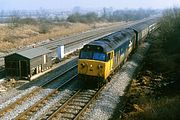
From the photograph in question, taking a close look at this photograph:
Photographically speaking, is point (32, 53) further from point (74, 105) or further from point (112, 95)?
point (74, 105)

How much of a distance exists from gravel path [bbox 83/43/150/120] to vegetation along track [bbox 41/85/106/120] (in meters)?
0.39

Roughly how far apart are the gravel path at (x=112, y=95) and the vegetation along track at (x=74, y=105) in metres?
0.39

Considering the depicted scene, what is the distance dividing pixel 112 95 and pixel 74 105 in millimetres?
2967

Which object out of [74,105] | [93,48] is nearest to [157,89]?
[93,48]

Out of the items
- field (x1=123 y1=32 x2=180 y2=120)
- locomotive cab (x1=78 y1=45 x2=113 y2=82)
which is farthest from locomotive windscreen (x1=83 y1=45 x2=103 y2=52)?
field (x1=123 y1=32 x2=180 y2=120)

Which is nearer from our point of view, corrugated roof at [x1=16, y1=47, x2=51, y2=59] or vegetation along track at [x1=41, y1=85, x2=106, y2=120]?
vegetation along track at [x1=41, y1=85, x2=106, y2=120]

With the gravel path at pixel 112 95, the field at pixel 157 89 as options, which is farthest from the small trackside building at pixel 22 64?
the field at pixel 157 89

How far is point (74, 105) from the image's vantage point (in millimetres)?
16516

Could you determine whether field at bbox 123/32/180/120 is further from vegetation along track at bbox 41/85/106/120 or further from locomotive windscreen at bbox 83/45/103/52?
locomotive windscreen at bbox 83/45/103/52

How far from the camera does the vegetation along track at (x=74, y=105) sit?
583 inches

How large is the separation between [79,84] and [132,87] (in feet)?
11.5

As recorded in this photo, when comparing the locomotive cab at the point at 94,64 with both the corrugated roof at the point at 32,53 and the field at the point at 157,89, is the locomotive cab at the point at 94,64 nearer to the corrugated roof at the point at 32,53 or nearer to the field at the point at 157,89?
the field at the point at 157,89

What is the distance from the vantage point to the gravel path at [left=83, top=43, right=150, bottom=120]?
15312mm

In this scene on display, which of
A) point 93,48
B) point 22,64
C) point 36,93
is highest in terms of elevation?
point 93,48
